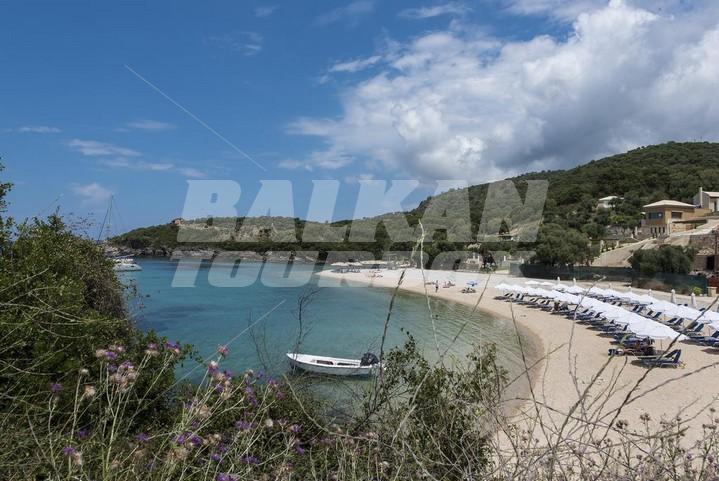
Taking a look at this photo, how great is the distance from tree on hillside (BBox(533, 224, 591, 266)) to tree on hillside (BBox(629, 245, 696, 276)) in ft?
16.5

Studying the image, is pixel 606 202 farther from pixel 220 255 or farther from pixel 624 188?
pixel 220 255

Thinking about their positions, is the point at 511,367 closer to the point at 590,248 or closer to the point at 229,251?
the point at 590,248

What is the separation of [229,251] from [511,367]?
57.8 meters

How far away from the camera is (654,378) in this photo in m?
14.4

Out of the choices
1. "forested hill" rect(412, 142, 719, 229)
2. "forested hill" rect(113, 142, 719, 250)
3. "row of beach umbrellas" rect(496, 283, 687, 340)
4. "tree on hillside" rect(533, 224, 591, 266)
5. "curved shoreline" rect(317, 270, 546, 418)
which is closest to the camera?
"curved shoreline" rect(317, 270, 546, 418)

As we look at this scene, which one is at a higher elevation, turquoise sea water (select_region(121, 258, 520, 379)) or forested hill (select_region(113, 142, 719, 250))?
forested hill (select_region(113, 142, 719, 250))

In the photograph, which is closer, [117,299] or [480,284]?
[117,299]

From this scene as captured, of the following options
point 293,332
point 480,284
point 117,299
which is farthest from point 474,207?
point 117,299

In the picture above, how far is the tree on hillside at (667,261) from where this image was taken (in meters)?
35.8

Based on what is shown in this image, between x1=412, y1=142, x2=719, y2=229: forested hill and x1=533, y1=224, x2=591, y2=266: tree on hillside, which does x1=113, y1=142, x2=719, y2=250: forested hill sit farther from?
x1=533, y1=224, x2=591, y2=266: tree on hillside

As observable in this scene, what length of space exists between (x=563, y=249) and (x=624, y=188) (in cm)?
3231

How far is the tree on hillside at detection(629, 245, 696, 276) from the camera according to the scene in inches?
1409

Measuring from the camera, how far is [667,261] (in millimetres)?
36188

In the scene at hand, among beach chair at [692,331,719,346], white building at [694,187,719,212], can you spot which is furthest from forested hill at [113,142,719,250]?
beach chair at [692,331,719,346]
